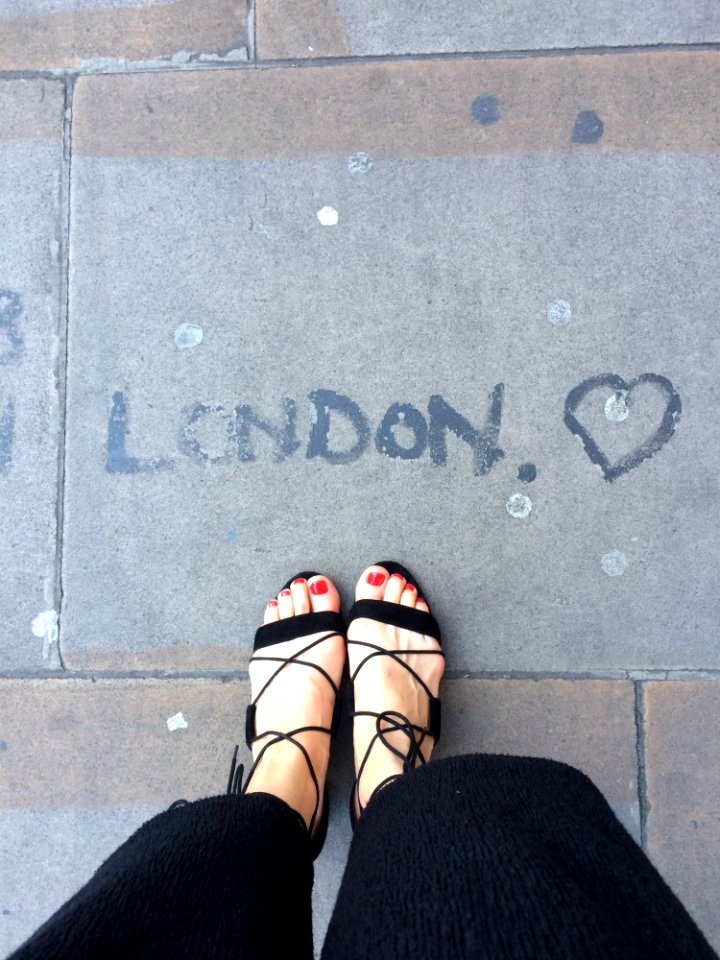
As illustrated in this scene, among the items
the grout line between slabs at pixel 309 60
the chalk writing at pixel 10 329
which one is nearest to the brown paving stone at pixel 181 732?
the chalk writing at pixel 10 329

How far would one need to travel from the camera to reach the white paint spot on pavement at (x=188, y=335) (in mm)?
1596

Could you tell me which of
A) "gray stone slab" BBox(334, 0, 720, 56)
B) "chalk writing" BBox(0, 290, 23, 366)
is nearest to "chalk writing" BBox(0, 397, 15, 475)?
"chalk writing" BBox(0, 290, 23, 366)

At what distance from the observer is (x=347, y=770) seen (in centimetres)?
158

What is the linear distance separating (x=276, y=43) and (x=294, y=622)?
4.42ft

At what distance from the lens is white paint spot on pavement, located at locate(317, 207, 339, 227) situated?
160 centimetres

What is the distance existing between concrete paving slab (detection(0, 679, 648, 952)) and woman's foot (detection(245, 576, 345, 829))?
83mm

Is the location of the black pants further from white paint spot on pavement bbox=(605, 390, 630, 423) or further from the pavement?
white paint spot on pavement bbox=(605, 390, 630, 423)

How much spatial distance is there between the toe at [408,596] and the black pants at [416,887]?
43cm

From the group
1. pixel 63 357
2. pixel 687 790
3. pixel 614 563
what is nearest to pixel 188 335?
pixel 63 357

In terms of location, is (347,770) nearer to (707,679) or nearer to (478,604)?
(478,604)

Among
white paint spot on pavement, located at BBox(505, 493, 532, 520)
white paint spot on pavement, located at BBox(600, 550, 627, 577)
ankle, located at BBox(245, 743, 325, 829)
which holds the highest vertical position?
white paint spot on pavement, located at BBox(505, 493, 532, 520)

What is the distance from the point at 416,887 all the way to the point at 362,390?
1.00 m

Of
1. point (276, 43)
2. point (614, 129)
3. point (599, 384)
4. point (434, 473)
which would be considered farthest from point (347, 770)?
point (276, 43)

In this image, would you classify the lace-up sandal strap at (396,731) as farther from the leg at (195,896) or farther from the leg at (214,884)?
the leg at (195,896)
